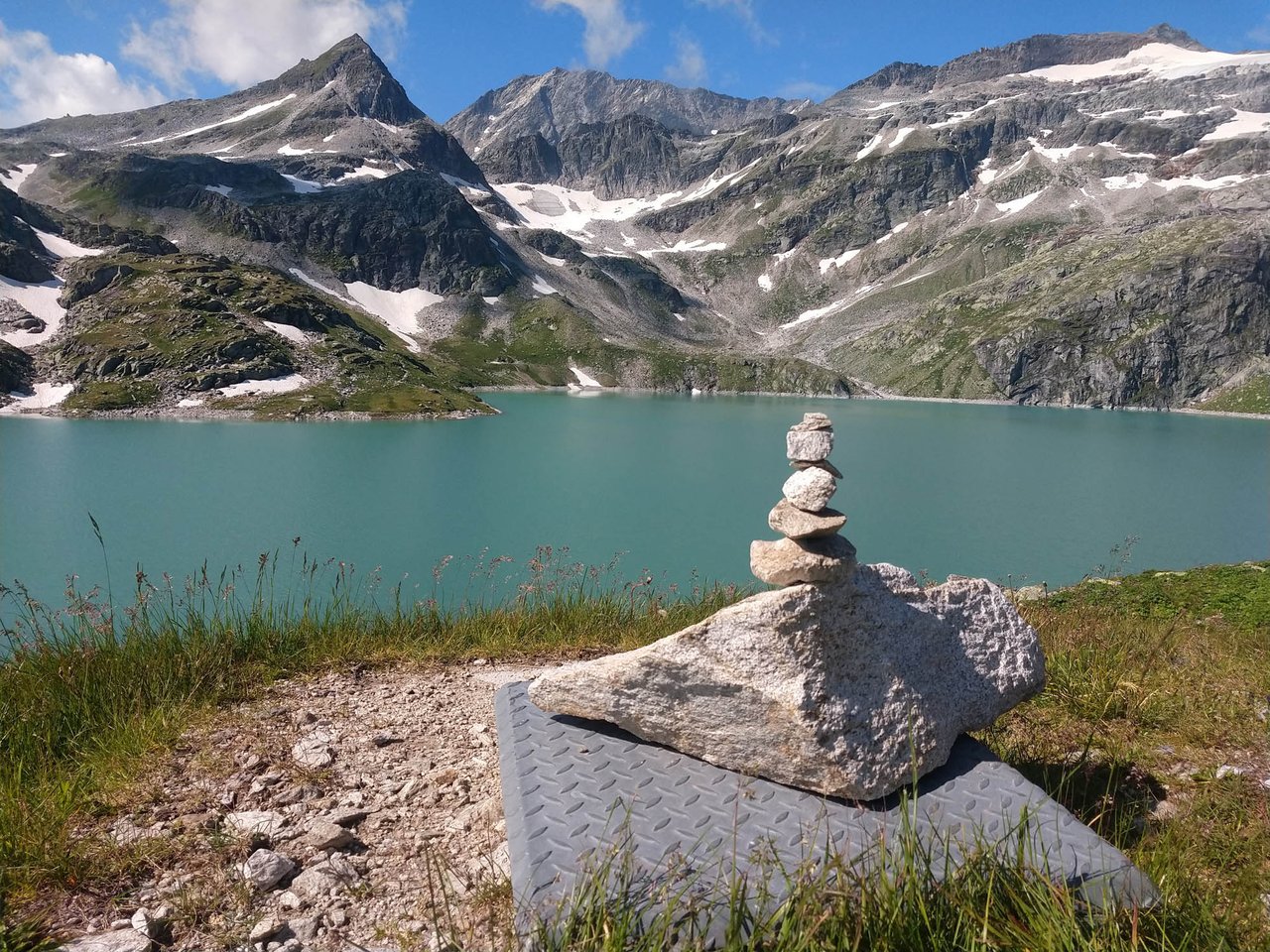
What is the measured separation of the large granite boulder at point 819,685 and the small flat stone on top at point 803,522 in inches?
13.0

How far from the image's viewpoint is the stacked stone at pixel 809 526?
4.04 m

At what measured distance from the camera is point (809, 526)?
4.06m

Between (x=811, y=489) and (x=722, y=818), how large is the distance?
194cm

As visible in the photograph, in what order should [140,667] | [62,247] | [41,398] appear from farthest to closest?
1. [62,247]
2. [41,398]
3. [140,667]

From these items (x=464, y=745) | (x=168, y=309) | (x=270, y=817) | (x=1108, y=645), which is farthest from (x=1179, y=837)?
(x=168, y=309)

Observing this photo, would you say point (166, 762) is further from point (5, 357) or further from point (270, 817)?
point (5, 357)

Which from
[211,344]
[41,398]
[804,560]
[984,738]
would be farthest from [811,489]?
[41,398]

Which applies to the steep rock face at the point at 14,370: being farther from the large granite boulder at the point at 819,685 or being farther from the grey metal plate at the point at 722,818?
the large granite boulder at the point at 819,685

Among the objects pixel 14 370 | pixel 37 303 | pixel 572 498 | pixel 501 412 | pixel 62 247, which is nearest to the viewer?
pixel 572 498

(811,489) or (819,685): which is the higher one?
(811,489)

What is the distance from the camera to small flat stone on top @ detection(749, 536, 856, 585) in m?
4.03

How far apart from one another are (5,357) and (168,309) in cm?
2265

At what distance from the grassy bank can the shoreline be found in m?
95.1

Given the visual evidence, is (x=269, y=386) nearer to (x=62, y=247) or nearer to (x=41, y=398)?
(x=41, y=398)
